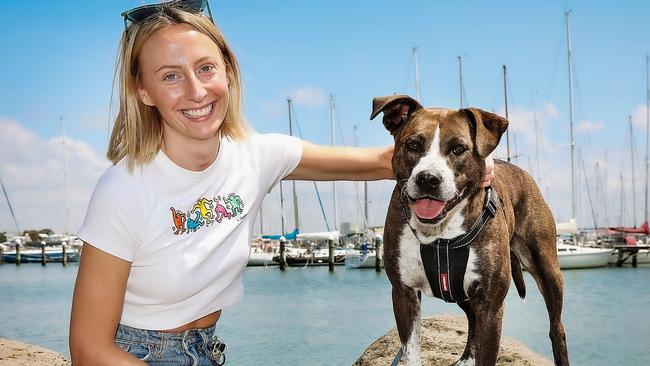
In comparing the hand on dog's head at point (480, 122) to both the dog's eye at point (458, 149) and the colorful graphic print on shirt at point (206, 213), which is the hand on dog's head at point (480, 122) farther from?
the colorful graphic print on shirt at point (206, 213)

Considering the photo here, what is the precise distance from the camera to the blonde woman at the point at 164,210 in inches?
122

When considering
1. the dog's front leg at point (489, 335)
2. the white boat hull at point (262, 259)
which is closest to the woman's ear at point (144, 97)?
the dog's front leg at point (489, 335)

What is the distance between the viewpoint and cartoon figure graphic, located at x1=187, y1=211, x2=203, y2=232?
11.1 ft

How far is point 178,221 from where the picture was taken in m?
3.35

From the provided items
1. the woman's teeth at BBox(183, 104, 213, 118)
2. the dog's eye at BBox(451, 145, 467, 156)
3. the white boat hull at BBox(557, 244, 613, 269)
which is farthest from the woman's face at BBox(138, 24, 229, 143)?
the white boat hull at BBox(557, 244, 613, 269)

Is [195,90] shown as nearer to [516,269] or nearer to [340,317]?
[516,269]

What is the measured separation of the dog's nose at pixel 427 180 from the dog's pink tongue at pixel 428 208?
10cm

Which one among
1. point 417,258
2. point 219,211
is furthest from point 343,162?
point 219,211

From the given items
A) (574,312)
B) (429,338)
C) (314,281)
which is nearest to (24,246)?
(314,281)

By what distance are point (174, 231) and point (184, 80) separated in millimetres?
771

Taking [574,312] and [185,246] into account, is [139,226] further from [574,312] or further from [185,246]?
[574,312]

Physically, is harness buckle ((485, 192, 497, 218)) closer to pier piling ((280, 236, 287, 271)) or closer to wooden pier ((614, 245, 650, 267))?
wooden pier ((614, 245, 650, 267))

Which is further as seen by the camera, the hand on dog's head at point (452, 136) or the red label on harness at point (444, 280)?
the red label on harness at point (444, 280)

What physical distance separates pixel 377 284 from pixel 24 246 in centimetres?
6632
